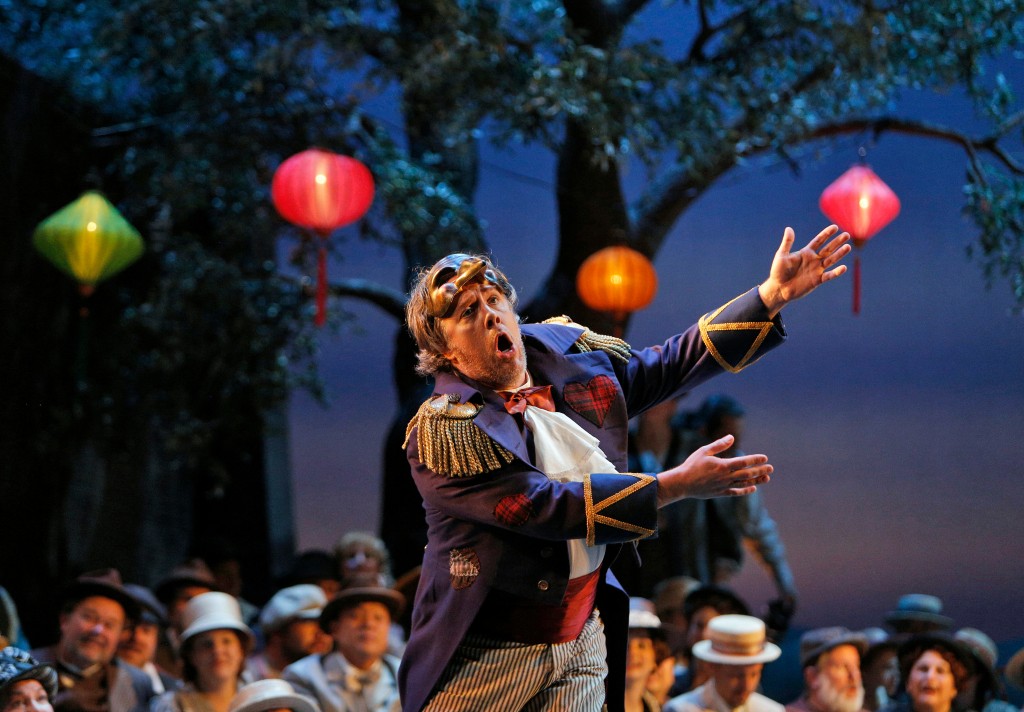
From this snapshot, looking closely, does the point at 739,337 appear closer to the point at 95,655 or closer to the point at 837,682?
the point at 837,682

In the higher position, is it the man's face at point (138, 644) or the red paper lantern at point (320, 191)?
the red paper lantern at point (320, 191)

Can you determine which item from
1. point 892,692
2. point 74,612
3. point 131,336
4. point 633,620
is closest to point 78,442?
point 131,336

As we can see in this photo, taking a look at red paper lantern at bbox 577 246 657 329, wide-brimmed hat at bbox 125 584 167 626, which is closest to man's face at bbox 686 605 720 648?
red paper lantern at bbox 577 246 657 329

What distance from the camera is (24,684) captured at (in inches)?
134

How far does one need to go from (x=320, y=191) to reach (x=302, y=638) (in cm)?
219

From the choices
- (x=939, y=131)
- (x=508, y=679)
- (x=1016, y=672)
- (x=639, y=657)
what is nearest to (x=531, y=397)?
(x=508, y=679)

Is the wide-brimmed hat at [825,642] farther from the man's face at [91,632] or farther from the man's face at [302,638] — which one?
the man's face at [91,632]

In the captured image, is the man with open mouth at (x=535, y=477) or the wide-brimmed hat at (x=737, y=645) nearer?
the man with open mouth at (x=535, y=477)

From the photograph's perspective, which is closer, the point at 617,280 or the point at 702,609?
the point at 702,609

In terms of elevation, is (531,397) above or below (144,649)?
above

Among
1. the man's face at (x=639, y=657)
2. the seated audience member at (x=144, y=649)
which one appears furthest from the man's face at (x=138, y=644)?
the man's face at (x=639, y=657)

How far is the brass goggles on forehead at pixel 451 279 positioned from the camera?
2.44 meters

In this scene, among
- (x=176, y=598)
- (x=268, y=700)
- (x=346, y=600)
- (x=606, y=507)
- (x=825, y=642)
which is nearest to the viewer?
(x=606, y=507)

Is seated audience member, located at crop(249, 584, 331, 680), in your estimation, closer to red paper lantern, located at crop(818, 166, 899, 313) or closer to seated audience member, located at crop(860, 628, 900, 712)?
seated audience member, located at crop(860, 628, 900, 712)
